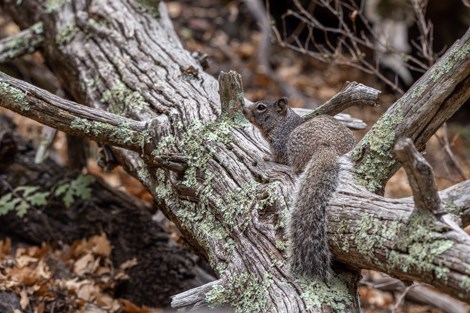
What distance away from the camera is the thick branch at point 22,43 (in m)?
5.35

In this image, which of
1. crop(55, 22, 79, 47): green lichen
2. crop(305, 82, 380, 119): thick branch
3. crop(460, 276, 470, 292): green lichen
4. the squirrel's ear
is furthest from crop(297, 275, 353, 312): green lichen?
crop(55, 22, 79, 47): green lichen

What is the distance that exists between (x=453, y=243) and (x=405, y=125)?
0.84 metres

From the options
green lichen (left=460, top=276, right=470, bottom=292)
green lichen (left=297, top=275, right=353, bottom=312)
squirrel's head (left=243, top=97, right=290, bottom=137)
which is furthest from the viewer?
squirrel's head (left=243, top=97, right=290, bottom=137)

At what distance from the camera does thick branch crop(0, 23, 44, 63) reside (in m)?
5.35

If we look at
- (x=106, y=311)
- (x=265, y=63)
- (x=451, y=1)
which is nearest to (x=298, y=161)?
(x=106, y=311)

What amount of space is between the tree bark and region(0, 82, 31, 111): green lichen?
0.53m

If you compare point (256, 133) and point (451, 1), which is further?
point (451, 1)

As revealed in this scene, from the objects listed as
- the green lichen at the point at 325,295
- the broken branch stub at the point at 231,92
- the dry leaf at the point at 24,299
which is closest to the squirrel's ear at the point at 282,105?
the broken branch stub at the point at 231,92

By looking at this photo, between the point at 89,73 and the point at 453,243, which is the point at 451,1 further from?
the point at 453,243

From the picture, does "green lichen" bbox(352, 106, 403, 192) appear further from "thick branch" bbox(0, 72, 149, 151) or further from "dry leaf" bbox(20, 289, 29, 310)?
"dry leaf" bbox(20, 289, 29, 310)

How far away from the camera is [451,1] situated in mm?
9070

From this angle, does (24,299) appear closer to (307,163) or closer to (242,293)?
(242,293)

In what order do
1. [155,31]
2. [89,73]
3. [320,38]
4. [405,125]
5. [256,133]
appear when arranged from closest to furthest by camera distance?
[405,125] < [256,133] < [89,73] < [155,31] < [320,38]

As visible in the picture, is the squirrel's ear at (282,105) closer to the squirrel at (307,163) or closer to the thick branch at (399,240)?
the squirrel at (307,163)
